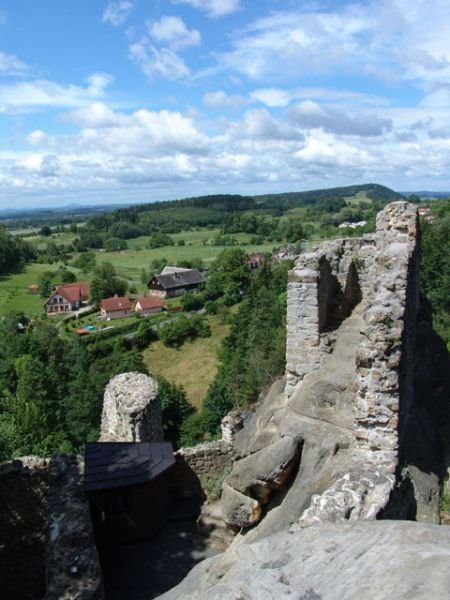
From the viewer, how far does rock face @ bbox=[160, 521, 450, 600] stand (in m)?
2.81

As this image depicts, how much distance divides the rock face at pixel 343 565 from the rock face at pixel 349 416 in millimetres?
1004

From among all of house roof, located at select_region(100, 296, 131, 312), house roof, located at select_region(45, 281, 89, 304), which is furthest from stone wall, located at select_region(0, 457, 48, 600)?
house roof, located at select_region(45, 281, 89, 304)

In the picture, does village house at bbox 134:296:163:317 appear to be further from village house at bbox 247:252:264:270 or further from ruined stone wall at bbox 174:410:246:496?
ruined stone wall at bbox 174:410:246:496

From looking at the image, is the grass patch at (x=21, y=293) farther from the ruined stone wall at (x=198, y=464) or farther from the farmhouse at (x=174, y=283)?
the ruined stone wall at (x=198, y=464)

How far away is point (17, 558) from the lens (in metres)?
10.1

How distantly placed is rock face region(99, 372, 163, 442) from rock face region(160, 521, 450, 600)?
8309 mm

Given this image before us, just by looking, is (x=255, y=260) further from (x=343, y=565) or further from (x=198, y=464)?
(x=343, y=565)

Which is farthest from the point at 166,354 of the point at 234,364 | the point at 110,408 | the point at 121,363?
the point at 110,408

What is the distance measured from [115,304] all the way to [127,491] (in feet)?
236

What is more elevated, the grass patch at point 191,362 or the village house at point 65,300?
the village house at point 65,300

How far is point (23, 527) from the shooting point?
10.1 metres

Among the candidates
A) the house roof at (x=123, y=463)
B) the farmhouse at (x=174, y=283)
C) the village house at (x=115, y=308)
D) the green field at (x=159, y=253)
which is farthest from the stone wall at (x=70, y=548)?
the green field at (x=159, y=253)

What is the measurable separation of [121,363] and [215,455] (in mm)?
40137

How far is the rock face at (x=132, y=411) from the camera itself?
12195 mm
